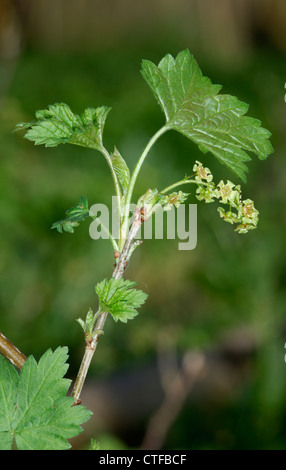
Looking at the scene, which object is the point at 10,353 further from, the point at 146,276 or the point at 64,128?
the point at 146,276

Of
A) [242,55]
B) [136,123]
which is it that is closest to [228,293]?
[136,123]

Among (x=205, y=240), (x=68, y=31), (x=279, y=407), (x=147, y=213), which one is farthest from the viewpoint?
(x=68, y=31)

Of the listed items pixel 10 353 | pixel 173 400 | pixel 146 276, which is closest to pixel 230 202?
pixel 10 353

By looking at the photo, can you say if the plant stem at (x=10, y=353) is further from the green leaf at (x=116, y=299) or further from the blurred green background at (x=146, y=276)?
the blurred green background at (x=146, y=276)

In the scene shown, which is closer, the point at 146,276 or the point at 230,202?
the point at 230,202

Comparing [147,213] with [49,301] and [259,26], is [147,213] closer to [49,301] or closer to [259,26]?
[49,301]

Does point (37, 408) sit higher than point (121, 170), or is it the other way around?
point (121, 170)
